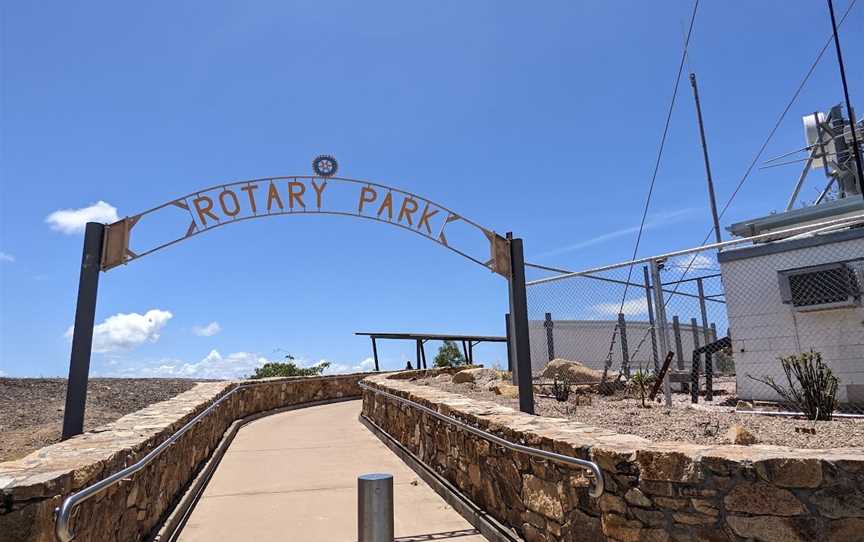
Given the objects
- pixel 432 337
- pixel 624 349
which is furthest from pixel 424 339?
pixel 624 349

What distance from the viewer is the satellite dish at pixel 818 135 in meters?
13.5

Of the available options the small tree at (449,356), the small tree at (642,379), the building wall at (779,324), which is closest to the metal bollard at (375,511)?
the small tree at (642,379)

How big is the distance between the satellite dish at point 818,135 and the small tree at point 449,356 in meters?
14.2

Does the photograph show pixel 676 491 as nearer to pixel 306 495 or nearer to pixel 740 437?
pixel 740 437

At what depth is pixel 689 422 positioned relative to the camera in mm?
5676

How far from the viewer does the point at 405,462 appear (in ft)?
24.9

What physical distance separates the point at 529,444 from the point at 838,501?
1888 mm

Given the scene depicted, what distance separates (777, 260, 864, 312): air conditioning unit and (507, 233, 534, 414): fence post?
13.6 feet

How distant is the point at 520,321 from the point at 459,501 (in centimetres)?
221

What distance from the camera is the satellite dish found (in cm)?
1345

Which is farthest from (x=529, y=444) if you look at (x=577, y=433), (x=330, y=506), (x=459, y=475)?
(x=330, y=506)

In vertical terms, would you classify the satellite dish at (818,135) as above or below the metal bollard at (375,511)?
above

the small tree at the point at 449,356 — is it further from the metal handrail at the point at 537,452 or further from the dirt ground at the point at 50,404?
the metal handrail at the point at 537,452

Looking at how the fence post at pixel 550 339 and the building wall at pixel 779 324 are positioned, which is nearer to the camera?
the building wall at pixel 779 324
